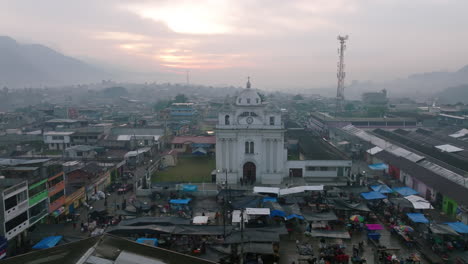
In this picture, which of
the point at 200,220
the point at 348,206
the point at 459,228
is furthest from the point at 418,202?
the point at 200,220

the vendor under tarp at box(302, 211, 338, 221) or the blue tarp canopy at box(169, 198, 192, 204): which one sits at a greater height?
the vendor under tarp at box(302, 211, 338, 221)

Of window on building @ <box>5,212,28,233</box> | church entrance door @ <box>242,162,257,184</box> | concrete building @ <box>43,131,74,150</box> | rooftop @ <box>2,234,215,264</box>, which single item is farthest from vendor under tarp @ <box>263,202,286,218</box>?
concrete building @ <box>43,131,74,150</box>

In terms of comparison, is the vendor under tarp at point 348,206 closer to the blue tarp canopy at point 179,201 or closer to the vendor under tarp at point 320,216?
the vendor under tarp at point 320,216

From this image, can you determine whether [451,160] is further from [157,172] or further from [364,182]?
[157,172]

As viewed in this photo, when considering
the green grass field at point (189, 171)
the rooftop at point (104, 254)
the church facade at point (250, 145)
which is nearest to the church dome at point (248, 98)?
the church facade at point (250, 145)

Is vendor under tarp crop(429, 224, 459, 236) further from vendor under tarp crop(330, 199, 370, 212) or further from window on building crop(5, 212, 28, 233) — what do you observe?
window on building crop(5, 212, 28, 233)
